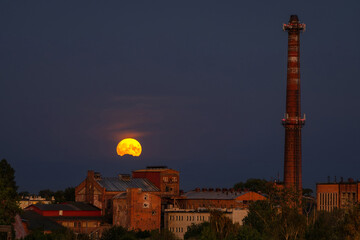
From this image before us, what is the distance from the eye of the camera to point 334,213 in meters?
102

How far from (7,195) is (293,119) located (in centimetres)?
6310

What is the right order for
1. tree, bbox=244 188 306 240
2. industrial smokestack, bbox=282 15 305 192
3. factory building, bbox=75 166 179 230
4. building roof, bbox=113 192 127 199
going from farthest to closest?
industrial smokestack, bbox=282 15 305 192 → building roof, bbox=113 192 127 199 → factory building, bbox=75 166 179 230 → tree, bbox=244 188 306 240

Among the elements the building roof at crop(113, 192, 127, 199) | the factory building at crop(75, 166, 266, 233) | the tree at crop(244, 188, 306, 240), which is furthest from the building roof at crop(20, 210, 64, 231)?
the tree at crop(244, 188, 306, 240)

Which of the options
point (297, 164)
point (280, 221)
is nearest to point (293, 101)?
point (297, 164)

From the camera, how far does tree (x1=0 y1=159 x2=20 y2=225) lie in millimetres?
69125

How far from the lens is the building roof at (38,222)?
100.0m

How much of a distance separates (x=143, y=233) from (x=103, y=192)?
1562 centimetres

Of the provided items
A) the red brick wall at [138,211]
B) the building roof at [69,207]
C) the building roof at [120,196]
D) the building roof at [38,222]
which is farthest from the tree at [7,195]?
the building roof at [69,207]

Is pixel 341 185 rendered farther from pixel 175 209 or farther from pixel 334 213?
pixel 175 209

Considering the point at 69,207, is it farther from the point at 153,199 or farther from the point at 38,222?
the point at 153,199

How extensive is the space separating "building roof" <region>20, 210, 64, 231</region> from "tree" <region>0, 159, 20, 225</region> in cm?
2477

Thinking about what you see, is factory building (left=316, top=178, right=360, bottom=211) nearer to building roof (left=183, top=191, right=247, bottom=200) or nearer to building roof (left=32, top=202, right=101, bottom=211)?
building roof (left=183, top=191, right=247, bottom=200)

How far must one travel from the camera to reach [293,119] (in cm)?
12238

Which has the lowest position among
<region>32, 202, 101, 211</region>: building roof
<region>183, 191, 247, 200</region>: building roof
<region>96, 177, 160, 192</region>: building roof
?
<region>32, 202, 101, 211</region>: building roof
